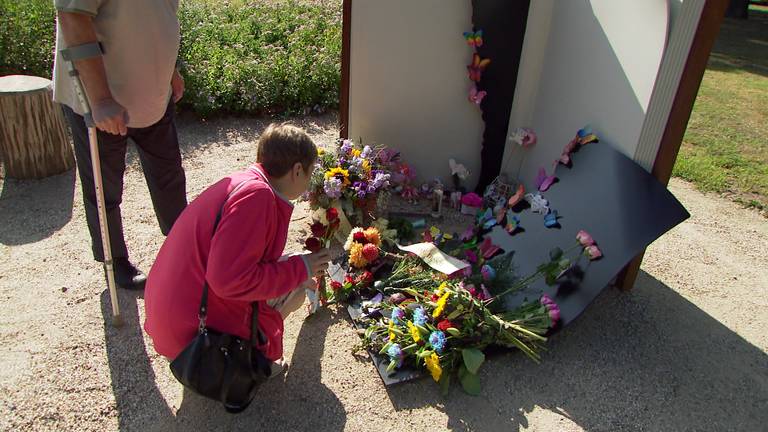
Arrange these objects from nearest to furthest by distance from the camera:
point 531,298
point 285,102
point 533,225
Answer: point 531,298
point 533,225
point 285,102

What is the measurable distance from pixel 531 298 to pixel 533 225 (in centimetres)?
53

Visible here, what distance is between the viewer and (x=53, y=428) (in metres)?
2.46

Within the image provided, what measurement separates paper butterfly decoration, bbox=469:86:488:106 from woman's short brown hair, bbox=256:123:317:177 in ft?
6.96

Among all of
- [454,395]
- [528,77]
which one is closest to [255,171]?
[454,395]

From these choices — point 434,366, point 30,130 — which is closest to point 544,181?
point 434,366

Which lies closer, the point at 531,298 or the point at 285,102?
the point at 531,298

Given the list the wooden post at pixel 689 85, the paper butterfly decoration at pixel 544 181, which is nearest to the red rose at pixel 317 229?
the paper butterfly decoration at pixel 544 181

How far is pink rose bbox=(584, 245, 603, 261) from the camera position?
9.94 feet

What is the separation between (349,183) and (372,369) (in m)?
1.33

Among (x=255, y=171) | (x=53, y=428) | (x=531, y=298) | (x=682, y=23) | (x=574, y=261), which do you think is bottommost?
(x=53, y=428)

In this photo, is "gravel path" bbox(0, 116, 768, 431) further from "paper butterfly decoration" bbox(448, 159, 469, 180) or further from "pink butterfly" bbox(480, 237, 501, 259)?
"paper butterfly decoration" bbox(448, 159, 469, 180)

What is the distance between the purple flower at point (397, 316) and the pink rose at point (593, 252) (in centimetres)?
101

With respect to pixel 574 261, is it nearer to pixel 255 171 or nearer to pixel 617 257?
pixel 617 257

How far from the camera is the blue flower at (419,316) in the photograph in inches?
113
